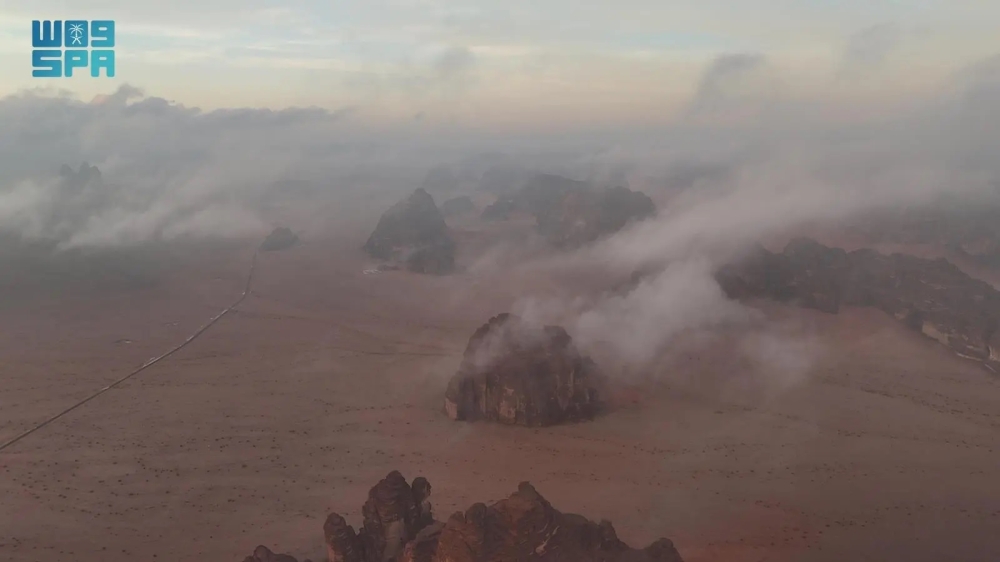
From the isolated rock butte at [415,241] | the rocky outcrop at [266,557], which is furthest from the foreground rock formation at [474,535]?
the isolated rock butte at [415,241]

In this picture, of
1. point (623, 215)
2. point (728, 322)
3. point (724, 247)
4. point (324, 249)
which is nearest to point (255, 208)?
point (324, 249)

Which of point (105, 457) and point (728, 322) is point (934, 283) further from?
point (105, 457)

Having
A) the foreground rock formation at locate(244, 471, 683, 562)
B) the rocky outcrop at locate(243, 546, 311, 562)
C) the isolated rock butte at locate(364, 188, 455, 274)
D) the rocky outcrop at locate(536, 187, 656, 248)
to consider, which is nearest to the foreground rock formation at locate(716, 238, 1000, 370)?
the rocky outcrop at locate(536, 187, 656, 248)

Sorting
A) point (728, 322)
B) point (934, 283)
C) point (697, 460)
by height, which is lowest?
point (697, 460)

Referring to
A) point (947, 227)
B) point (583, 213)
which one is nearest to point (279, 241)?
point (583, 213)

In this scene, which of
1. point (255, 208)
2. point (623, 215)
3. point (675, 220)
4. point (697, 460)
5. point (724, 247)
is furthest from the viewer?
point (255, 208)

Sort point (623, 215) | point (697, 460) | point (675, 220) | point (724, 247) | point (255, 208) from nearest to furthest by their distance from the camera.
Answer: point (697, 460)
point (724, 247)
point (675, 220)
point (623, 215)
point (255, 208)

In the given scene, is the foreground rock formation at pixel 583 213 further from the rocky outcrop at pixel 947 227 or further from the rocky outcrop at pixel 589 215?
the rocky outcrop at pixel 947 227
